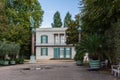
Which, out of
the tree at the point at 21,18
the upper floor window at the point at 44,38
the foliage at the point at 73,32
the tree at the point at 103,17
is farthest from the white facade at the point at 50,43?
the tree at the point at 103,17

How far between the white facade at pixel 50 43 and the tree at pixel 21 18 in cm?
370

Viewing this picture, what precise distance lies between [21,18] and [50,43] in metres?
9.15

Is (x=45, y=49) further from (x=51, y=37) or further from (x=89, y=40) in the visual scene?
(x=89, y=40)

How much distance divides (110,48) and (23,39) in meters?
27.4

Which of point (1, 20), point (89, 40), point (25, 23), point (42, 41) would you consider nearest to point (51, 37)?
point (42, 41)

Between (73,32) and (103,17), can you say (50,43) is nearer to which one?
(73,32)

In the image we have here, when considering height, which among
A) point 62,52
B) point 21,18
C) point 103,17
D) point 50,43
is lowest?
point 62,52

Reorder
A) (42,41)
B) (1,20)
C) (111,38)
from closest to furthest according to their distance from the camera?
1. (111,38)
2. (1,20)
3. (42,41)

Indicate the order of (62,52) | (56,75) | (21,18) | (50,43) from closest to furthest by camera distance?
(56,75) < (21,18) < (62,52) < (50,43)

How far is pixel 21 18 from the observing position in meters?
46.8

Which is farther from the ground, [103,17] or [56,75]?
[103,17]

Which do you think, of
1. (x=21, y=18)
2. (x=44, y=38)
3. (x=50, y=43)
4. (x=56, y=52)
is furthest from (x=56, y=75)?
(x=50, y=43)

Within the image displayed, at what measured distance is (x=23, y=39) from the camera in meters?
45.7

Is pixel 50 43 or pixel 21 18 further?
pixel 50 43
